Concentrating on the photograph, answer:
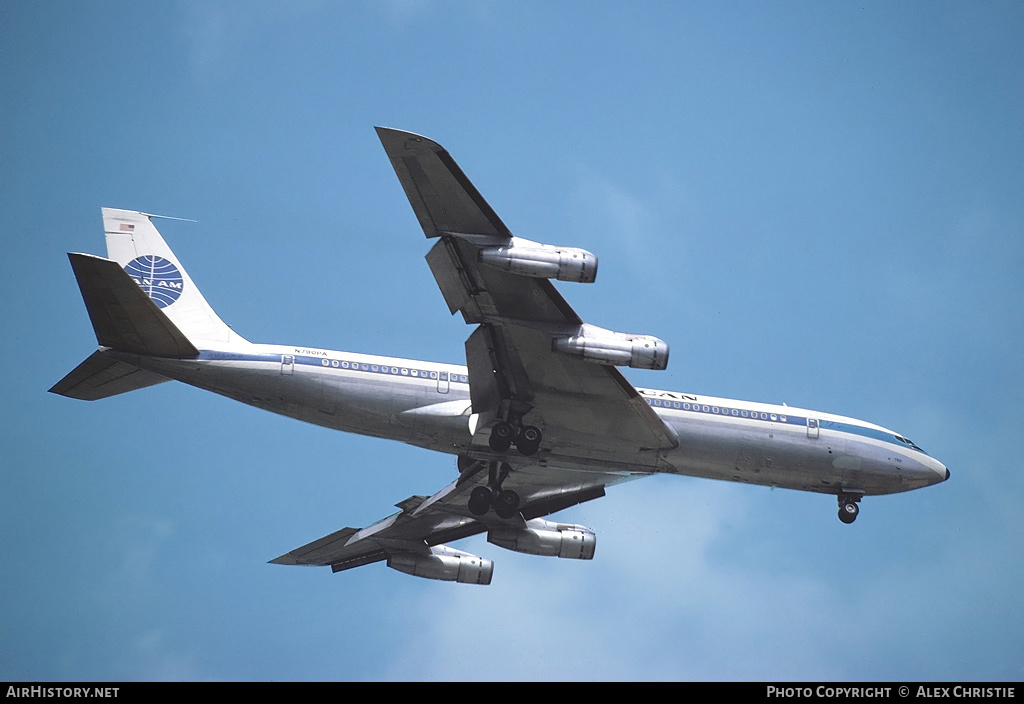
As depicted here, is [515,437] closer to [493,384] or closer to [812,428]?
[493,384]

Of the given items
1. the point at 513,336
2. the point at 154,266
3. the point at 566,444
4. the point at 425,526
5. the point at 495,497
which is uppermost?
the point at 154,266

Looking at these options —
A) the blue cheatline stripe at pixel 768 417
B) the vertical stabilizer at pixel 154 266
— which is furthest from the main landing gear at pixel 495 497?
the vertical stabilizer at pixel 154 266

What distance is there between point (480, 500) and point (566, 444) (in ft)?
10.2

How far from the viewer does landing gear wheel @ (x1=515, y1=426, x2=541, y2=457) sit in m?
28.2

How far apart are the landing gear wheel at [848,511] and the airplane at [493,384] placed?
0.13 feet

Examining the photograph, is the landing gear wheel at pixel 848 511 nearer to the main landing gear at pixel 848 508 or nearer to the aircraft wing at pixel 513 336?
the main landing gear at pixel 848 508

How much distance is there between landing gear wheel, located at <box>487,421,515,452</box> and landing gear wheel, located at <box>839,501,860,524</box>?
33.9 ft

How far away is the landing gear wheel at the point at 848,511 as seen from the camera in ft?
102

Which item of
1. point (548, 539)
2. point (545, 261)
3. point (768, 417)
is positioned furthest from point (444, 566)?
point (545, 261)

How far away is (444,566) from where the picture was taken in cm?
3553

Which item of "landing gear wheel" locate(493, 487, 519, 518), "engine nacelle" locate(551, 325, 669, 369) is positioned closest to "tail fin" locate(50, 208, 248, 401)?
"landing gear wheel" locate(493, 487, 519, 518)
